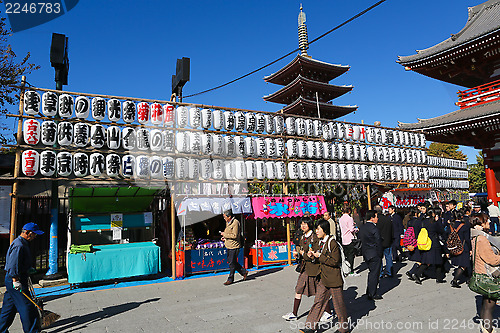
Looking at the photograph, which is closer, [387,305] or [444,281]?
[387,305]

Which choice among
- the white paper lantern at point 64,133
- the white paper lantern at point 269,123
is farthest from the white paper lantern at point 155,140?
the white paper lantern at point 269,123

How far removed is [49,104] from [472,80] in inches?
843

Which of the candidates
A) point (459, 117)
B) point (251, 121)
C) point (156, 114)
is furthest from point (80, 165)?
point (459, 117)

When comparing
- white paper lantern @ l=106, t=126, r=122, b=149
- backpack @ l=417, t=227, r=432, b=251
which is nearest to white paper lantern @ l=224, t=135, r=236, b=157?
white paper lantern @ l=106, t=126, r=122, b=149

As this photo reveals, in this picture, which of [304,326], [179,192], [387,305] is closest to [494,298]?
[387,305]

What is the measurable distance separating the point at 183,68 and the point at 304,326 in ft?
34.5

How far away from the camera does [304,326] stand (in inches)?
230

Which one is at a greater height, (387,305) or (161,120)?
(161,120)

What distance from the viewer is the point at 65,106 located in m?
9.73

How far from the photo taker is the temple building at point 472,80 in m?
15.1

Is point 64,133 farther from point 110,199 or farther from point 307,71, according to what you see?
point 307,71

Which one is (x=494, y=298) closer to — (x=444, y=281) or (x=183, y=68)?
(x=444, y=281)

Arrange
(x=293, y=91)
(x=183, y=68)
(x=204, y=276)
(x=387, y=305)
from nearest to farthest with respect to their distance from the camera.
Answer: (x=387, y=305)
(x=204, y=276)
(x=183, y=68)
(x=293, y=91)

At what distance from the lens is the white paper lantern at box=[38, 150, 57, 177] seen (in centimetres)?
924
